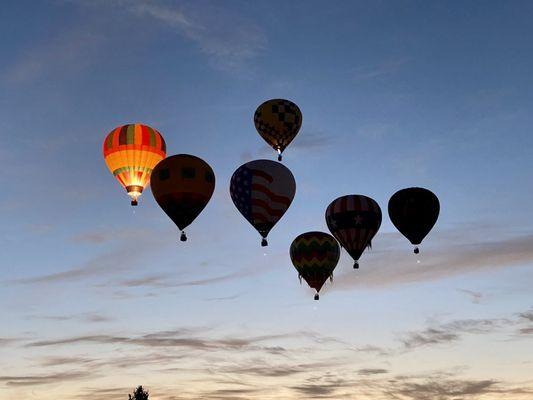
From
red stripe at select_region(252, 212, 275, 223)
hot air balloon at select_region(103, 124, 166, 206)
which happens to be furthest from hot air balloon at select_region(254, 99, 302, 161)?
hot air balloon at select_region(103, 124, 166, 206)

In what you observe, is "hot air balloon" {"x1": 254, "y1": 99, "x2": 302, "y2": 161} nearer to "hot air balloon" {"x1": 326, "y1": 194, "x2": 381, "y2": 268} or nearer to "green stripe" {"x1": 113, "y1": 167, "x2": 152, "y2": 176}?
"hot air balloon" {"x1": 326, "y1": 194, "x2": 381, "y2": 268}

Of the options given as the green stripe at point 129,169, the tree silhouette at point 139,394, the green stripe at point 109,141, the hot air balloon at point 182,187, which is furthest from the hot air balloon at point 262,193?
the tree silhouette at point 139,394

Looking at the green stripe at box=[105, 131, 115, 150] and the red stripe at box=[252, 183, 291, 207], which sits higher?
the green stripe at box=[105, 131, 115, 150]

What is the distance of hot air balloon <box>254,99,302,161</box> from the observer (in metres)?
47.1

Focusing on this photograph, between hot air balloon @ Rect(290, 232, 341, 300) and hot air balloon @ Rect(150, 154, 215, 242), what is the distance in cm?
1050

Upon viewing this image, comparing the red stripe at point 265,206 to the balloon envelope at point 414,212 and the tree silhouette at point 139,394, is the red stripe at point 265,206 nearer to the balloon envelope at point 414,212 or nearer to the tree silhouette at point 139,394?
the balloon envelope at point 414,212

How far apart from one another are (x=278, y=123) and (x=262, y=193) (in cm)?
674

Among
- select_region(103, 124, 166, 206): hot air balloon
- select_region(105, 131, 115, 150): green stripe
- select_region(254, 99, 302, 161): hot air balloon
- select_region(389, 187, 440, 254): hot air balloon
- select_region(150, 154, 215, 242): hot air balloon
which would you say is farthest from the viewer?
select_region(254, 99, 302, 161): hot air balloon

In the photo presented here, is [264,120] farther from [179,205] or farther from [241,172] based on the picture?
[179,205]

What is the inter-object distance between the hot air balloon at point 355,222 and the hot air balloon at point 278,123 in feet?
16.2

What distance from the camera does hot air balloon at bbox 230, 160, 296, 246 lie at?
4191 centimetres

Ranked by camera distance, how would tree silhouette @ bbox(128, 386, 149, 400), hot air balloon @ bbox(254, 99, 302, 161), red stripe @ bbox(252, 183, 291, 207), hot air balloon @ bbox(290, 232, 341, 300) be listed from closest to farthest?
red stripe @ bbox(252, 183, 291, 207) → hot air balloon @ bbox(254, 99, 302, 161) → hot air balloon @ bbox(290, 232, 341, 300) → tree silhouette @ bbox(128, 386, 149, 400)

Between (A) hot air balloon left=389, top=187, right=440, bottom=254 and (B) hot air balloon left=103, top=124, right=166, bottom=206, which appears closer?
(B) hot air balloon left=103, top=124, right=166, bottom=206

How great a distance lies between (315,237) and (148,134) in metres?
12.3
